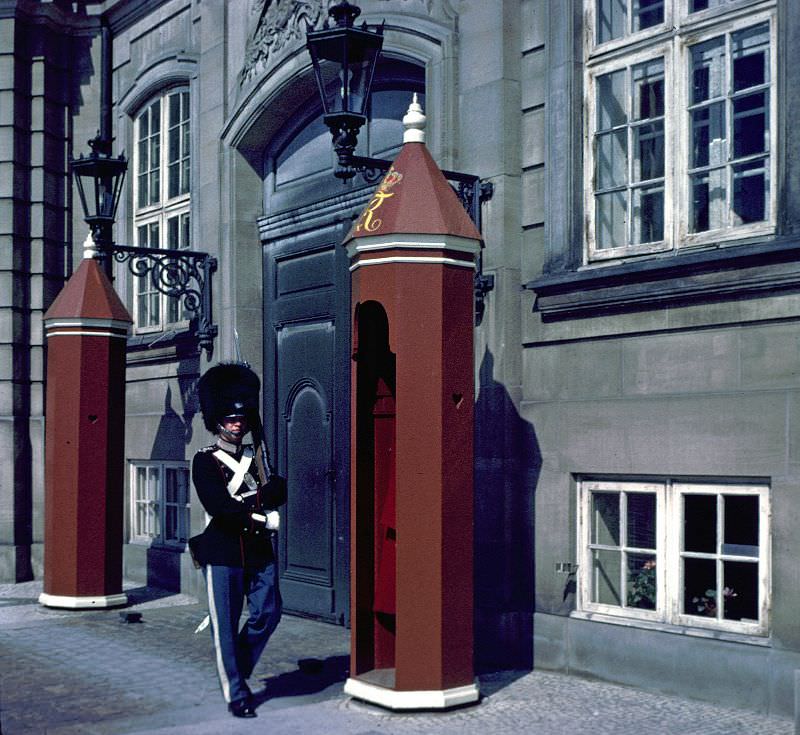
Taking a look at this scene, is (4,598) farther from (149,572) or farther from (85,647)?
(85,647)

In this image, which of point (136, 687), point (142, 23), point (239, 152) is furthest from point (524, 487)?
point (142, 23)

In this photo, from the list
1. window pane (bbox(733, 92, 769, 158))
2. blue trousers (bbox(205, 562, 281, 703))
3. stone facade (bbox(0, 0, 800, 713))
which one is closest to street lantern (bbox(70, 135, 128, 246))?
stone facade (bbox(0, 0, 800, 713))

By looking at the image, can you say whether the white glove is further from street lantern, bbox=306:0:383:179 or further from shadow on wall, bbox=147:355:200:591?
shadow on wall, bbox=147:355:200:591

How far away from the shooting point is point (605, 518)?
8.63 m

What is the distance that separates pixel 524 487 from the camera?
9016mm

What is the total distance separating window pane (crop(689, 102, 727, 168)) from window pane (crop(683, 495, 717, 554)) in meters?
2.05

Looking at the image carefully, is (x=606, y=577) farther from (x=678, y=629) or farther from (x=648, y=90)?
(x=648, y=90)

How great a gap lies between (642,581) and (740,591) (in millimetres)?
755

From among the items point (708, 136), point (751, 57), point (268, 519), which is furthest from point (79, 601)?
point (751, 57)

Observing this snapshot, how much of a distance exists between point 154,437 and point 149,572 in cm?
139

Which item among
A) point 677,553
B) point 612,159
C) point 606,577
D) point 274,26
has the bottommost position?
point 606,577

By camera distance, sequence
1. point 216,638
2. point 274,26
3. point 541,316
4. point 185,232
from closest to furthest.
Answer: point 216,638, point 541,316, point 274,26, point 185,232

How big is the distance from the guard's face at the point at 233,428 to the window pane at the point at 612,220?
2.70m

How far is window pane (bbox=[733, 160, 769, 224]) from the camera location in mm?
7723
